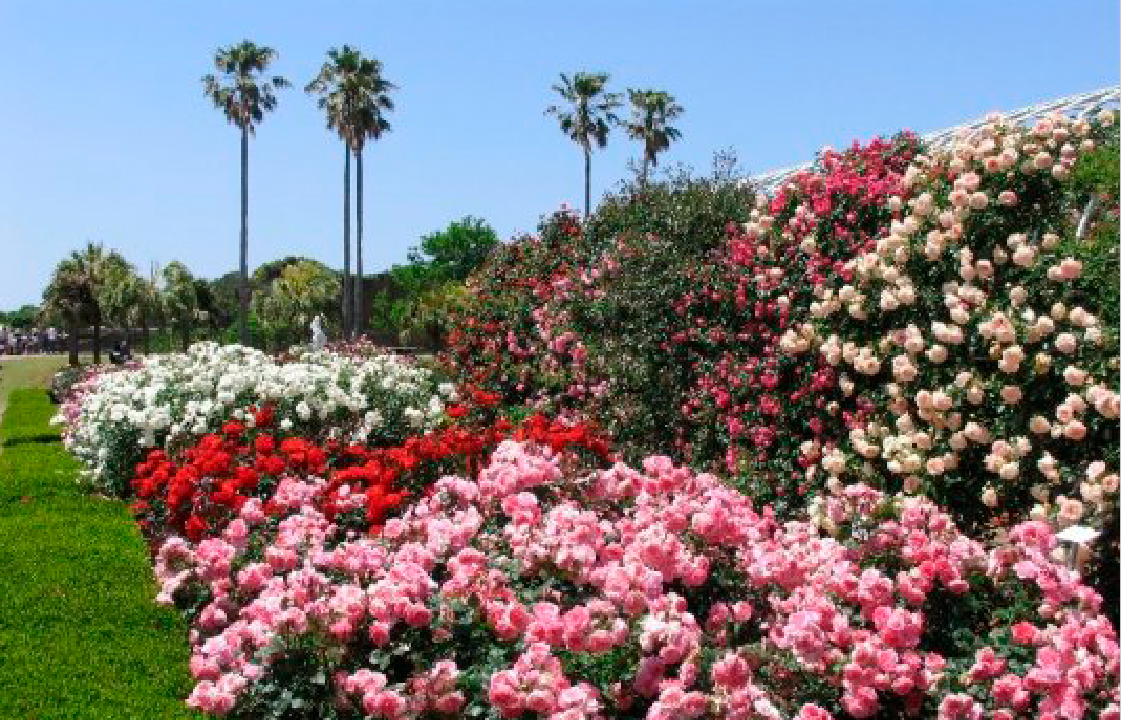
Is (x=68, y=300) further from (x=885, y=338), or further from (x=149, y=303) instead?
(x=885, y=338)

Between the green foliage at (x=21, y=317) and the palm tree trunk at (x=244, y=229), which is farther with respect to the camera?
the green foliage at (x=21, y=317)

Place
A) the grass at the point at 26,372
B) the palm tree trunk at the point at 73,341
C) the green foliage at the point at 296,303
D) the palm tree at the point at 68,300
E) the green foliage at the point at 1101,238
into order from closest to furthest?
the green foliage at the point at 1101,238 < the grass at the point at 26,372 < the palm tree trunk at the point at 73,341 < the palm tree at the point at 68,300 < the green foliage at the point at 296,303

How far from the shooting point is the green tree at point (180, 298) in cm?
5603

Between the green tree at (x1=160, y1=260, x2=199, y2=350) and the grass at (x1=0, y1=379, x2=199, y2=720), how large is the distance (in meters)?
45.3

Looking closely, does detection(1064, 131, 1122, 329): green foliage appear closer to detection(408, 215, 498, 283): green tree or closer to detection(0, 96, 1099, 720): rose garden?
detection(0, 96, 1099, 720): rose garden

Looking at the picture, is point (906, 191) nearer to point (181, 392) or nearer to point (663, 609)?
point (663, 609)

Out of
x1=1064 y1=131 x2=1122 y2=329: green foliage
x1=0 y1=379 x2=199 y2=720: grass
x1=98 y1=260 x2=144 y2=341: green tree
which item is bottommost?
x1=0 y1=379 x2=199 y2=720: grass

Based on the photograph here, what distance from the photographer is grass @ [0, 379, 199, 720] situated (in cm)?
619

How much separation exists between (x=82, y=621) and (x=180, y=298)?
5074 cm

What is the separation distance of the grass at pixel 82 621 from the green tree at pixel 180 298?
45312mm

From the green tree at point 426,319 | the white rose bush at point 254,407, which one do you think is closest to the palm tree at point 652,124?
the green tree at point 426,319

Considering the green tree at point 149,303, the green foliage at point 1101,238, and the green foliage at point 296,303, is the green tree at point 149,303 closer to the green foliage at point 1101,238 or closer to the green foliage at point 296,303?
the green foliage at point 296,303

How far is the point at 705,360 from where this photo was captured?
11.0m

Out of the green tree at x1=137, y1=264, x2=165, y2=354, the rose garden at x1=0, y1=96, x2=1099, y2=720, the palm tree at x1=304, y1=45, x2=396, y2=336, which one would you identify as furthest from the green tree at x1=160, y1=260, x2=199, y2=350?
the rose garden at x1=0, y1=96, x2=1099, y2=720
